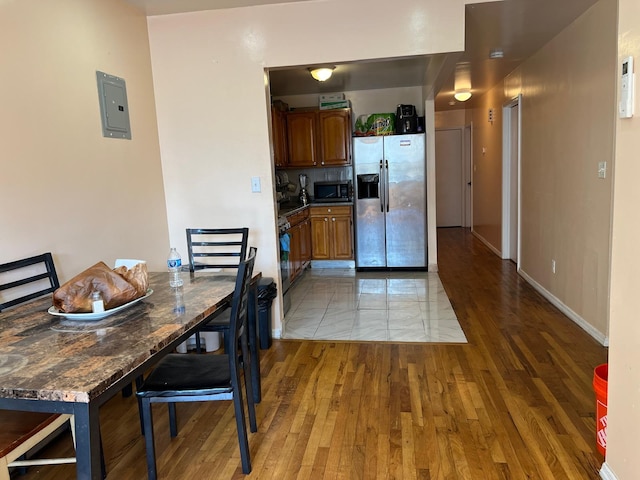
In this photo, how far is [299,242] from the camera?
5.25m

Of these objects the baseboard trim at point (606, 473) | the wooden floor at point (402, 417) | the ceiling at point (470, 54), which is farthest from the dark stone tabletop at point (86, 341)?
the ceiling at point (470, 54)

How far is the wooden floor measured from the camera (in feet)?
6.20

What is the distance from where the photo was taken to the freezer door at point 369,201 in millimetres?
5453

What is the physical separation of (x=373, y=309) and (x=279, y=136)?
2.63m

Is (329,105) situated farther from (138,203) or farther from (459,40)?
(138,203)

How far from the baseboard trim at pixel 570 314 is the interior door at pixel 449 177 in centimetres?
443

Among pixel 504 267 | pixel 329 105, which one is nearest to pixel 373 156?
pixel 329 105

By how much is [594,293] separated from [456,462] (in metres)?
1.95

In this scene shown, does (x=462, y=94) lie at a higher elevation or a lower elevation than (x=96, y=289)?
higher

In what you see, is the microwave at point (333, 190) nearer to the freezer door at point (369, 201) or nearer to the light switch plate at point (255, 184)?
the freezer door at point (369, 201)

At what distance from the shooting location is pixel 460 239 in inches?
301

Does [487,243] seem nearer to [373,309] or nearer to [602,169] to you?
[373,309]

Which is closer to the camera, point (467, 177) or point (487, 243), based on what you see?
point (487, 243)

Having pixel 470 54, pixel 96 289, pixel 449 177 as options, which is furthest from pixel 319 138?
pixel 96 289
